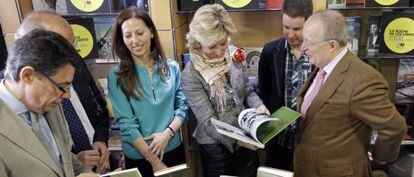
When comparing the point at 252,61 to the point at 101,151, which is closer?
the point at 101,151

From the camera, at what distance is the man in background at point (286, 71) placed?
195cm

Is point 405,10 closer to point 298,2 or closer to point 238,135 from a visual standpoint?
point 298,2

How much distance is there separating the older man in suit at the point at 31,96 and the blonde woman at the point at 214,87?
686mm

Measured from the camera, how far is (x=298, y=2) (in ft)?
6.39

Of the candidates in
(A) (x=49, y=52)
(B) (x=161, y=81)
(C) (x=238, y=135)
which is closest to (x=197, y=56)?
(B) (x=161, y=81)

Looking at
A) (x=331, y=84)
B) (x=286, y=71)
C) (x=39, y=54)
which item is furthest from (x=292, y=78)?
(x=39, y=54)

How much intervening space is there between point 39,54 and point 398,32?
84.4 inches

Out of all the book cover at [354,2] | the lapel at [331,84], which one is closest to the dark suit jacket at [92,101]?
the lapel at [331,84]

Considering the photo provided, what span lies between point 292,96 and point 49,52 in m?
1.41

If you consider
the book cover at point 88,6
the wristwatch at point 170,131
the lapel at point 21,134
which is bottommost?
the wristwatch at point 170,131

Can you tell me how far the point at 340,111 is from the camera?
1529 mm

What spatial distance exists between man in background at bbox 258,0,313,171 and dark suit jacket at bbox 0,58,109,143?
3.28 ft

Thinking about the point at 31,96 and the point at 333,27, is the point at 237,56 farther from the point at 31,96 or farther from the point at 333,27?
the point at 31,96

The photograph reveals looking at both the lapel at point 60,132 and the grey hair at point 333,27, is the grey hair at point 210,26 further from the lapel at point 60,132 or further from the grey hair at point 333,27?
the lapel at point 60,132
